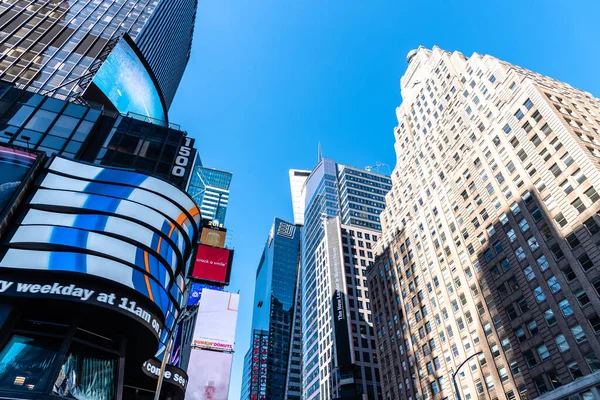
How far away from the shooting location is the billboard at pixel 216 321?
45.1 m

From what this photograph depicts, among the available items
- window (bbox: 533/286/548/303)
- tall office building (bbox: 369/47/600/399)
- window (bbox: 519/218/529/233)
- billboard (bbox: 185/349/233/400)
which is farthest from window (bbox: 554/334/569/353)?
billboard (bbox: 185/349/233/400)

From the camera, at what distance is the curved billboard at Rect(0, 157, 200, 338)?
23.1m

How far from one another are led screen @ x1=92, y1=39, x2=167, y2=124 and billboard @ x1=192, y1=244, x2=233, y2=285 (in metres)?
19.7

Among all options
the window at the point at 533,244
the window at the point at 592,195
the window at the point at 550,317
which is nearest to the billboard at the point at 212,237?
the window at the point at 533,244

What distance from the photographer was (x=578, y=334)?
42.2m

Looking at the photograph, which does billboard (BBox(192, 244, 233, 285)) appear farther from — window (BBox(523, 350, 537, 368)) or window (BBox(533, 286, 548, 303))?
window (BBox(533, 286, 548, 303))

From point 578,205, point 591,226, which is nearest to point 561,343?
point 591,226

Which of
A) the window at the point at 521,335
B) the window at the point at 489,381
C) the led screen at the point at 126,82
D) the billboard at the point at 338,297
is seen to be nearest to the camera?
the window at the point at 521,335

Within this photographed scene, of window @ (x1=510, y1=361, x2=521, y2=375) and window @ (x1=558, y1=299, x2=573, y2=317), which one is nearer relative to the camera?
window @ (x1=558, y1=299, x2=573, y2=317)

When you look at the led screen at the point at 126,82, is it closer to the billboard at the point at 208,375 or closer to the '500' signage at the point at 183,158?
the '500' signage at the point at 183,158

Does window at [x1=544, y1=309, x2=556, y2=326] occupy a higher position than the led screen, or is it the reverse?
the led screen

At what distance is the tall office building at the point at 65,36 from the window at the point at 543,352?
6864 cm

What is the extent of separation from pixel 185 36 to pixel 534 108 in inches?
5119

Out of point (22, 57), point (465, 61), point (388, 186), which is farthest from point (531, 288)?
point (388, 186)
